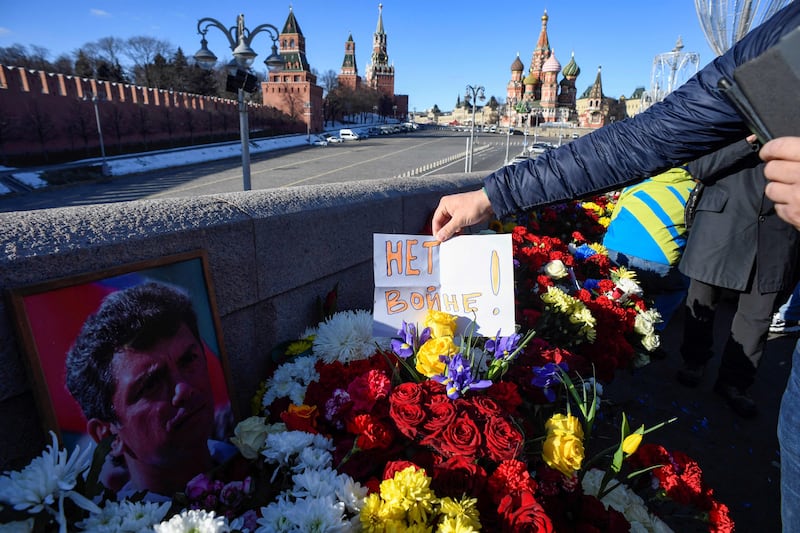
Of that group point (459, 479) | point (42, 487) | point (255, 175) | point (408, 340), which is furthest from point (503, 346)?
point (255, 175)

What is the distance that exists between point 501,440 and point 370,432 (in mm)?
369

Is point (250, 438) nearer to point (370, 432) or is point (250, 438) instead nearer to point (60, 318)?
point (370, 432)

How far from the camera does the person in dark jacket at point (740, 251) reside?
110 inches

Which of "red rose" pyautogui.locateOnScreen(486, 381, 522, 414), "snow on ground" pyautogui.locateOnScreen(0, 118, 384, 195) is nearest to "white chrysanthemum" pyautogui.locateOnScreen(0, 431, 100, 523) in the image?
"red rose" pyautogui.locateOnScreen(486, 381, 522, 414)

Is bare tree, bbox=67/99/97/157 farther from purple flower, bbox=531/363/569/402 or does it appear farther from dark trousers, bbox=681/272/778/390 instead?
purple flower, bbox=531/363/569/402

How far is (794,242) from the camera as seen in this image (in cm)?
282

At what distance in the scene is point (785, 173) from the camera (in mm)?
925

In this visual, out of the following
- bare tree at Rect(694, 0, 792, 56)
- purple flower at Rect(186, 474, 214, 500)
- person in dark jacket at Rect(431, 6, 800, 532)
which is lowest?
purple flower at Rect(186, 474, 214, 500)

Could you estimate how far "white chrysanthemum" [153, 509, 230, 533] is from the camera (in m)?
0.94

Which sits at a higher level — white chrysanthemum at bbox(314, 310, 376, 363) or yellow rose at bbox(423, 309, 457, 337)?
Answer: yellow rose at bbox(423, 309, 457, 337)

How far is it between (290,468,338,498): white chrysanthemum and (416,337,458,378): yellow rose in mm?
464

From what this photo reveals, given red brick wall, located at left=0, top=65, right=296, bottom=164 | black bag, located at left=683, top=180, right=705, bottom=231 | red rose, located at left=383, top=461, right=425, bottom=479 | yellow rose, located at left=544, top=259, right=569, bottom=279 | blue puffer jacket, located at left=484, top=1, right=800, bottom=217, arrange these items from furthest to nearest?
red brick wall, located at left=0, top=65, right=296, bottom=164, black bag, located at left=683, top=180, right=705, bottom=231, yellow rose, located at left=544, top=259, right=569, bottom=279, blue puffer jacket, located at left=484, top=1, right=800, bottom=217, red rose, located at left=383, top=461, right=425, bottom=479

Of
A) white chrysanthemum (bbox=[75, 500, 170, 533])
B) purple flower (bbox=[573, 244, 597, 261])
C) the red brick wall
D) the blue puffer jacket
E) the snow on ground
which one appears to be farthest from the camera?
the red brick wall

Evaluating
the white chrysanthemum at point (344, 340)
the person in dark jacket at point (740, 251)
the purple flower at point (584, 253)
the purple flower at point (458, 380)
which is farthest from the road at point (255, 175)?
the purple flower at point (458, 380)
